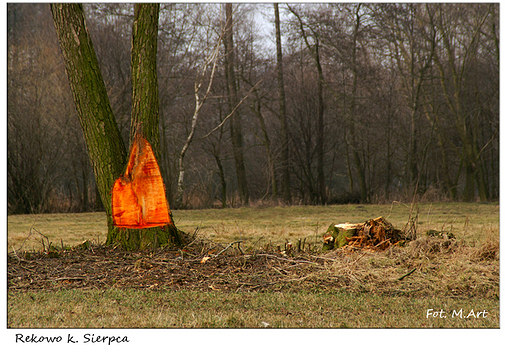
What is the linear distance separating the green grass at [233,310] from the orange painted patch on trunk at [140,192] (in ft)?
4.43

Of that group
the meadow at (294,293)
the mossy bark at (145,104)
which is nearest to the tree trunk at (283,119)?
the meadow at (294,293)

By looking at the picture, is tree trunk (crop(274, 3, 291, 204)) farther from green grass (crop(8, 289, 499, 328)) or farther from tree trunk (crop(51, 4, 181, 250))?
green grass (crop(8, 289, 499, 328))

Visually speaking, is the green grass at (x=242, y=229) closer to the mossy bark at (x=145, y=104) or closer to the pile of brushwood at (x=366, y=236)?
the pile of brushwood at (x=366, y=236)

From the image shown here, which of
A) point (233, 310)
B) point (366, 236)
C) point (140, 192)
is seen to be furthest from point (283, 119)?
point (233, 310)

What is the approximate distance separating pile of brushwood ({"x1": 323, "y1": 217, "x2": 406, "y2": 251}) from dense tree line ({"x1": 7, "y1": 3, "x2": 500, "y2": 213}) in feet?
31.1

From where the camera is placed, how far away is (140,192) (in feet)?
17.8

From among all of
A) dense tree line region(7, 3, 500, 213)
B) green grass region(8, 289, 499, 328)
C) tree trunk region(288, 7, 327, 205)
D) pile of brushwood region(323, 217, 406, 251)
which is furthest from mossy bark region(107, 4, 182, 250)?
tree trunk region(288, 7, 327, 205)

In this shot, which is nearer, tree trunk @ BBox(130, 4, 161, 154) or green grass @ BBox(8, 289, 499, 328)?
green grass @ BBox(8, 289, 499, 328)

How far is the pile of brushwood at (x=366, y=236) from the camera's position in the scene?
583 centimetres

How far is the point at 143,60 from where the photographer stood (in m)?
5.73

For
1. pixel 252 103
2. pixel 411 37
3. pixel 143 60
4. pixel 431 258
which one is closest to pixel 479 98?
pixel 411 37

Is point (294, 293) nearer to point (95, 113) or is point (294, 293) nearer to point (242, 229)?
point (95, 113)

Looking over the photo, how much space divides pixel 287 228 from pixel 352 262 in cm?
394

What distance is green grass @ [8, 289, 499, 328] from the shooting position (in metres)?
3.34
